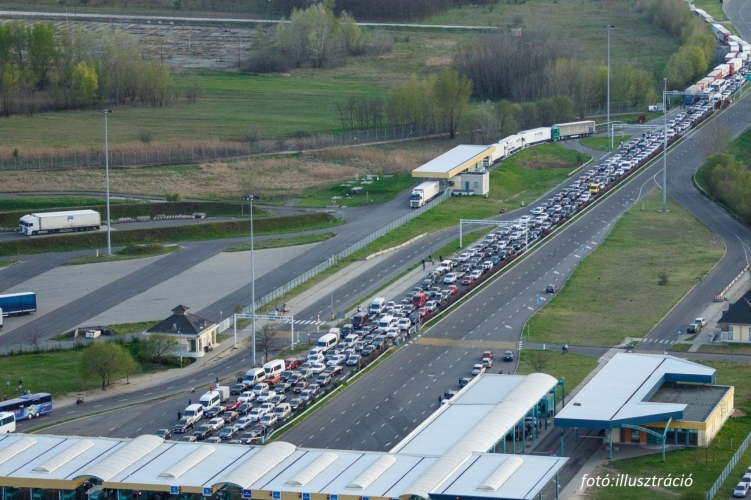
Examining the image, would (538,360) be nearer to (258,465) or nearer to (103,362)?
(103,362)

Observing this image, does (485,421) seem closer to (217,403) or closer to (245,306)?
(217,403)

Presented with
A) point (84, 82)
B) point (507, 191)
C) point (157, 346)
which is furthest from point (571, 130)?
point (157, 346)

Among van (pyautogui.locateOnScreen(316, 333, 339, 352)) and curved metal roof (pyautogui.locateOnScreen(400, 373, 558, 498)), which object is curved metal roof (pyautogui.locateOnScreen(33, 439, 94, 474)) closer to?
curved metal roof (pyautogui.locateOnScreen(400, 373, 558, 498))

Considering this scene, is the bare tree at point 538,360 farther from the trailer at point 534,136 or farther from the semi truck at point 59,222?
the trailer at point 534,136

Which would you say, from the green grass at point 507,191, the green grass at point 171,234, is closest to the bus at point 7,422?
the green grass at point 171,234

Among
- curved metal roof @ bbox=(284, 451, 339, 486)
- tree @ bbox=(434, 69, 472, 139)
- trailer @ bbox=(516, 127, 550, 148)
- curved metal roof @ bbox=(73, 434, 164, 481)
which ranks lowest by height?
curved metal roof @ bbox=(73, 434, 164, 481)

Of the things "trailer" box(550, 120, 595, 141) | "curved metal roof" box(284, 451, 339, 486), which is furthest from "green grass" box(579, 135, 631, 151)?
"curved metal roof" box(284, 451, 339, 486)
